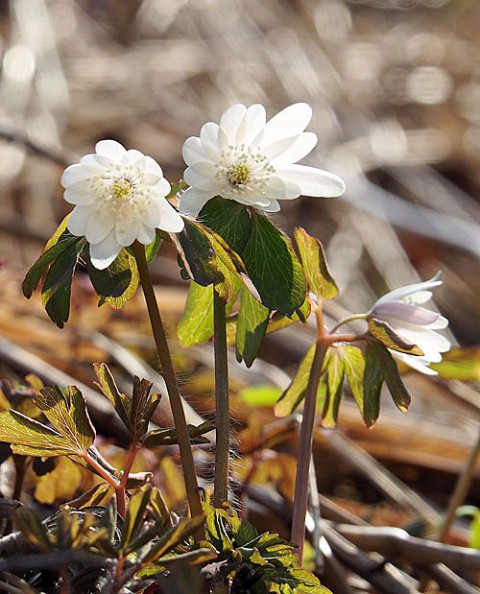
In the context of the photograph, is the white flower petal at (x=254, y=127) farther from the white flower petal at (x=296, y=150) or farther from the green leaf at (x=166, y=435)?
the green leaf at (x=166, y=435)

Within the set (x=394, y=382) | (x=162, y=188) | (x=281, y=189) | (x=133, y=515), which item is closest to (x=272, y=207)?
(x=281, y=189)

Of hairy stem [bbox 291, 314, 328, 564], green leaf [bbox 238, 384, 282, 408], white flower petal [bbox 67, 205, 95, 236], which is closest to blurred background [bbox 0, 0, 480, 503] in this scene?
green leaf [bbox 238, 384, 282, 408]

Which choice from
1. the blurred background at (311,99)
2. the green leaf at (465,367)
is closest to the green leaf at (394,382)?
the green leaf at (465,367)

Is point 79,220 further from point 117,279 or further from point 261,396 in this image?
point 261,396

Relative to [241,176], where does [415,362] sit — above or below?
below

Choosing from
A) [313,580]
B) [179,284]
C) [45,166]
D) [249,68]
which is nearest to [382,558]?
[313,580]

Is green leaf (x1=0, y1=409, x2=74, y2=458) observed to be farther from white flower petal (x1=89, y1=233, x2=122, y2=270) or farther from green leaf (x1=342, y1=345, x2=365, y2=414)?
green leaf (x1=342, y1=345, x2=365, y2=414)
